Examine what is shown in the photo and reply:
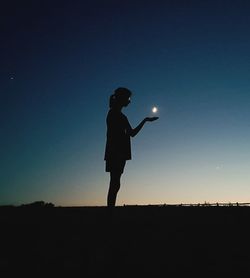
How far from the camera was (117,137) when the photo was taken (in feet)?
20.8

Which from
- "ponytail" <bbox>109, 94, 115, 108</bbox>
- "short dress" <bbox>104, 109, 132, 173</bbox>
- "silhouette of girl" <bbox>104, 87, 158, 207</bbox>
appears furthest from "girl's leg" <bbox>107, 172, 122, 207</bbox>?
"ponytail" <bbox>109, 94, 115, 108</bbox>

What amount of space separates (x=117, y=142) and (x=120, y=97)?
0.95 metres

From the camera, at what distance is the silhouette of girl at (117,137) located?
610 cm
